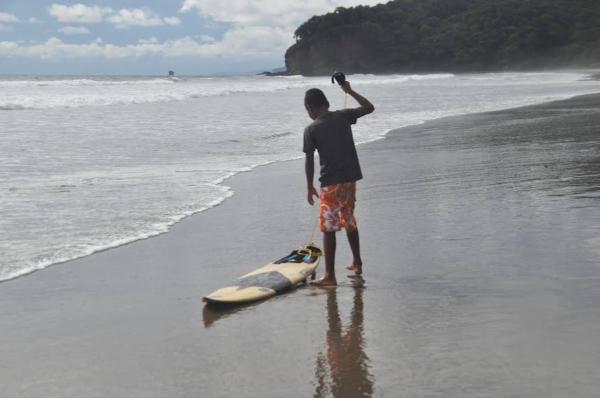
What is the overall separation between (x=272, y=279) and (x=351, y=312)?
88 centimetres

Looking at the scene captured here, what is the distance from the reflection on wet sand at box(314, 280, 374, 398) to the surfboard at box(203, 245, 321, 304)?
0.67 meters

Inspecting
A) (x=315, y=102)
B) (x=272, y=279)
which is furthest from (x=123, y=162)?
(x=272, y=279)

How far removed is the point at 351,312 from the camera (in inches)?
196

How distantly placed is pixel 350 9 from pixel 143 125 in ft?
439

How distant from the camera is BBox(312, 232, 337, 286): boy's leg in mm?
5772

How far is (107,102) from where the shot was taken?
116 feet

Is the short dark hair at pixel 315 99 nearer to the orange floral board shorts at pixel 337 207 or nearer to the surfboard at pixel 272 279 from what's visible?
the orange floral board shorts at pixel 337 207

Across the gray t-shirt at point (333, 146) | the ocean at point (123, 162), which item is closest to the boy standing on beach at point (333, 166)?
the gray t-shirt at point (333, 146)

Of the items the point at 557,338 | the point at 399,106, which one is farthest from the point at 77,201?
the point at 399,106

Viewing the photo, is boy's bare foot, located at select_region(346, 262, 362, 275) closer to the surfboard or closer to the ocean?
the surfboard

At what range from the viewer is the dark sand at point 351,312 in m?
3.80

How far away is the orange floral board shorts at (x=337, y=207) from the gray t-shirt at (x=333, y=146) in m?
0.06

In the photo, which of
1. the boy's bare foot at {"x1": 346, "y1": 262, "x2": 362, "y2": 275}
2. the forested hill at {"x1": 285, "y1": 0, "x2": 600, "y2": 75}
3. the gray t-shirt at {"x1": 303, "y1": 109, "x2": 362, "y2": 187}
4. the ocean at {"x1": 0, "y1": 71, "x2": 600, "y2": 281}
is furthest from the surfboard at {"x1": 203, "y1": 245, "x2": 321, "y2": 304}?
the forested hill at {"x1": 285, "y1": 0, "x2": 600, "y2": 75}

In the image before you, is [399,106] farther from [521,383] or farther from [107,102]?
[521,383]
